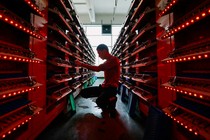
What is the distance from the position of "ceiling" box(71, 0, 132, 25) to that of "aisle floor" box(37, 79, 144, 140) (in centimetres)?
885

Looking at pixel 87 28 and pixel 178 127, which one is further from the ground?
pixel 87 28

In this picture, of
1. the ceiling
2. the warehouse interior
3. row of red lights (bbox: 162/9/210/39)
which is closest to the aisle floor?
the warehouse interior

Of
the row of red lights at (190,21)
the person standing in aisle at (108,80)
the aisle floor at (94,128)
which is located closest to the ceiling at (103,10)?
the person standing in aisle at (108,80)

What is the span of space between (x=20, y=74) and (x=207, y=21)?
7.19 feet

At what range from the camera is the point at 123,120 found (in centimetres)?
310

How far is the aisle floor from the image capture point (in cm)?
228

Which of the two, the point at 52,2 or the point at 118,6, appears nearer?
the point at 52,2

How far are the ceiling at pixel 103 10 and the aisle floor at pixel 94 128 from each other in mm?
8853

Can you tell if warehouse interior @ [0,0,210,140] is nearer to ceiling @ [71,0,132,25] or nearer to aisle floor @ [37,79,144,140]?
aisle floor @ [37,79,144,140]

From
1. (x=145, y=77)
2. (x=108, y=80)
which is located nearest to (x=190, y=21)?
(x=145, y=77)

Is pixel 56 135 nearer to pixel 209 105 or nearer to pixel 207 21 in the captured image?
pixel 209 105

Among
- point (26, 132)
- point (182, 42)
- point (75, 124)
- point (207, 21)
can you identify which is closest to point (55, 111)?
point (75, 124)

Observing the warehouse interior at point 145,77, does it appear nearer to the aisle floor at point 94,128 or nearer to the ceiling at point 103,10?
the aisle floor at point 94,128

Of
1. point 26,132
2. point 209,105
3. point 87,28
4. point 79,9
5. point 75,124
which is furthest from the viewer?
point 87,28
